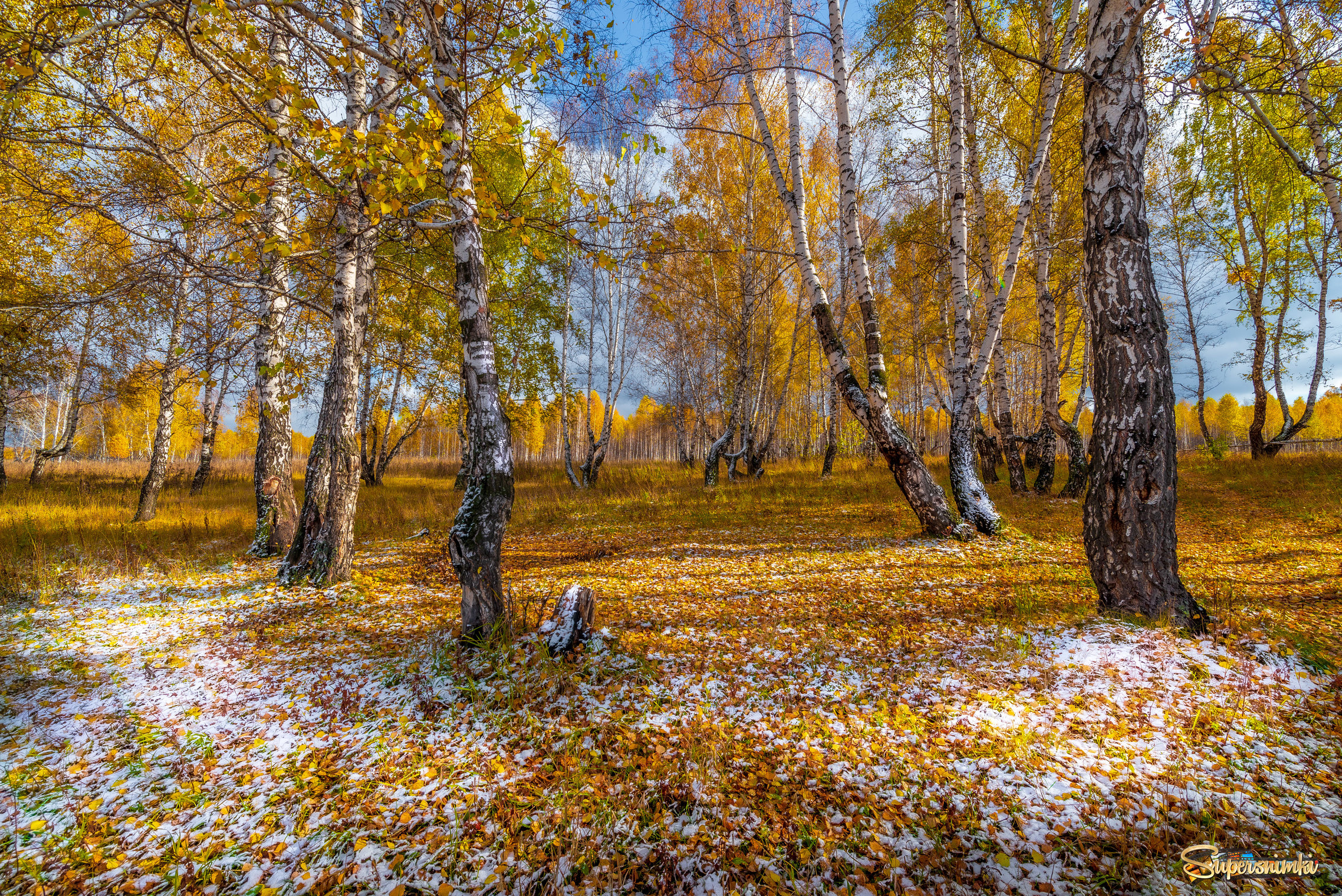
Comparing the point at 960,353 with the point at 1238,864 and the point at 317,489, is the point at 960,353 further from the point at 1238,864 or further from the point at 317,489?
the point at 317,489

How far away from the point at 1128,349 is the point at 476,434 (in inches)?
210

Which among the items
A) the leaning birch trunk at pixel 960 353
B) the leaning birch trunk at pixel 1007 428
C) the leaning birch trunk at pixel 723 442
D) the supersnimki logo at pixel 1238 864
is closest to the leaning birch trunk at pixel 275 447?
the supersnimki logo at pixel 1238 864

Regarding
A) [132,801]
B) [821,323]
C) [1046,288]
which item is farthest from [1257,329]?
[132,801]

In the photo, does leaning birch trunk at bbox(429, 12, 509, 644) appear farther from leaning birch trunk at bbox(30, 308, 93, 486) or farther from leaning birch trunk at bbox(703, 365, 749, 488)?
leaning birch trunk at bbox(703, 365, 749, 488)

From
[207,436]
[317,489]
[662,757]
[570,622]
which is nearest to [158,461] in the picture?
[207,436]

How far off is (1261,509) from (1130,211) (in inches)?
300

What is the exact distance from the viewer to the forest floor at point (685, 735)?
194 cm

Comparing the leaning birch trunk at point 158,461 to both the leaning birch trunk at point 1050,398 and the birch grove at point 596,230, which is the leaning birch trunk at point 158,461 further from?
the leaning birch trunk at point 1050,398

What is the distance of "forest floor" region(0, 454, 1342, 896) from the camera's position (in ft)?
6.36

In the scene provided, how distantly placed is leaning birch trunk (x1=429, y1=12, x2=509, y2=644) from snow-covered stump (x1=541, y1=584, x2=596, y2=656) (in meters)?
0.43

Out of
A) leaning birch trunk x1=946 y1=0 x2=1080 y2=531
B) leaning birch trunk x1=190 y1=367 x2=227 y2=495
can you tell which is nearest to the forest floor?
leaning birch trunk x1=946 y1=0 x2=1080 y2=531

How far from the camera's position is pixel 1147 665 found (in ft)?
10.1

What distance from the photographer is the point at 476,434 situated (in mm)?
3762

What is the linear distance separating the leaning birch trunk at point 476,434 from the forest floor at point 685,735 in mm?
470
